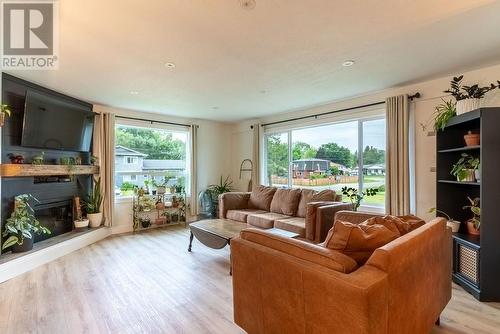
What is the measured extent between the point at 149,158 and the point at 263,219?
3.02 metres

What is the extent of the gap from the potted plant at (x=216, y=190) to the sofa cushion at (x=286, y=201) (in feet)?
5.92

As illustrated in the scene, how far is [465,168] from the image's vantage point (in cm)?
287

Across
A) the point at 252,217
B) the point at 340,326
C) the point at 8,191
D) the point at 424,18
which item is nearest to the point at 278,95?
the point at 252,217

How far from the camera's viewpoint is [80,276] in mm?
3053

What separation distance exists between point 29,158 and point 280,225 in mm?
→ 3749

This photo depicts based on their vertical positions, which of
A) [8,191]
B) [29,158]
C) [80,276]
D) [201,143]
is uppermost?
[201,143]

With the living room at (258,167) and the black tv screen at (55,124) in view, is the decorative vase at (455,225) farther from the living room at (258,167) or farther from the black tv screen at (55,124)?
the black tv screen at (55,124)

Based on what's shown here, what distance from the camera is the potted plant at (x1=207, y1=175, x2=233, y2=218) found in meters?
6.04

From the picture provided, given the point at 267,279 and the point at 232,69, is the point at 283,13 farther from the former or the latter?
the point at 267,279

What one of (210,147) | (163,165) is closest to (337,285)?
(163,165)

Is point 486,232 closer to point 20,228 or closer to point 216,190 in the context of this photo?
point 216,190

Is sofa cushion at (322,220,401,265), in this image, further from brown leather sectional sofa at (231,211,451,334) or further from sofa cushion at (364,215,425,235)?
sofa cushion at (364,215,425,235)

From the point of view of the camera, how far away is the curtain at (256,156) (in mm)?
6000

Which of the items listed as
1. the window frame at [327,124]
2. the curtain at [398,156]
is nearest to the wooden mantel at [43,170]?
the window frame at [327,124]
